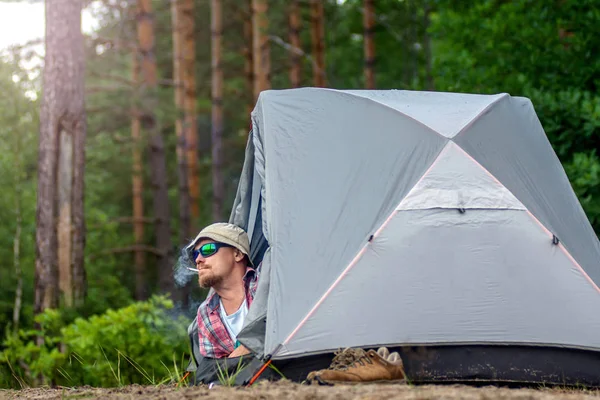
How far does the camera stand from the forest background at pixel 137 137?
348 inches

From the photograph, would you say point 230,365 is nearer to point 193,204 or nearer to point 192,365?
point 192,365

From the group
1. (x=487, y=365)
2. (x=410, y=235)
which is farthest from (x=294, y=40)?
(x=487, y=365)

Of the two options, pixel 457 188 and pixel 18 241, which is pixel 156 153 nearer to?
pixel 18 241

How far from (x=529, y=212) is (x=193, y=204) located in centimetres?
1614

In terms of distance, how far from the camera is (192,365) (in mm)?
5785

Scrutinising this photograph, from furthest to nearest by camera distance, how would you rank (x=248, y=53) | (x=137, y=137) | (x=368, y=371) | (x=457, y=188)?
A: (x=248, y=53) → (x=137, y=137) → (x=457, y=188) → (x=368, y=371)

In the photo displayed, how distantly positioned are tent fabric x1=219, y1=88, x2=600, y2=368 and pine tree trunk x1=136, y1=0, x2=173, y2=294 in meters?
10.7

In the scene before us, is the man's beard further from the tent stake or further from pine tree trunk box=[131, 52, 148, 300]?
pine tree trunk box=[131, 52, 148, 300]

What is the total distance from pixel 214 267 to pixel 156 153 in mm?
12646

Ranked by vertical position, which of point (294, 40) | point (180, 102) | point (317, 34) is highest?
point (317, 34)

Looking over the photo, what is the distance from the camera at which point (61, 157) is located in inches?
403

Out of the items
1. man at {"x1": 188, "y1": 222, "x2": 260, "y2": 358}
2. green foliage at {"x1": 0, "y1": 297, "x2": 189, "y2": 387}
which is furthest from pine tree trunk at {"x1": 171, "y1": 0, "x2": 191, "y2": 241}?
man at {"x1": 188, "y1": 222, "x2": 260, "y2": 358}

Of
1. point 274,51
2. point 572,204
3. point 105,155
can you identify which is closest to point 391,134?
point 572,204

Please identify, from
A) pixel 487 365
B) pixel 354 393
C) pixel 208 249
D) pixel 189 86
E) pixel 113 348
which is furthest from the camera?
pixel 189 86
